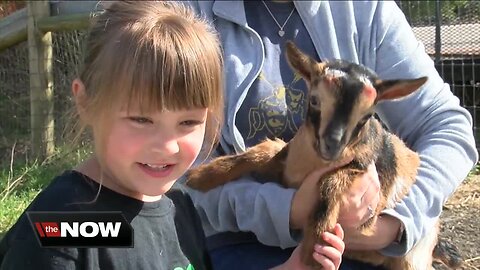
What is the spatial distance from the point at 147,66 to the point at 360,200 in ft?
2.73

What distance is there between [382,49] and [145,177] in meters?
1.09

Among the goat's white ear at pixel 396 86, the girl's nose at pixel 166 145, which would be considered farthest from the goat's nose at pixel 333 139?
the girl's nose at pixel 166 145

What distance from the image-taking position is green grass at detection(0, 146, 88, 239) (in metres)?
4.21

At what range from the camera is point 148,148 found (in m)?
1.54

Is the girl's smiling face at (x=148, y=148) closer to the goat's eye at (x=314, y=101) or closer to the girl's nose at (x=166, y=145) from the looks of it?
the girl's nose at (x=166, y=145)

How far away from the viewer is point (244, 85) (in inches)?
89.1

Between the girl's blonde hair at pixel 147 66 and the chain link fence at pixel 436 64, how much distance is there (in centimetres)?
443

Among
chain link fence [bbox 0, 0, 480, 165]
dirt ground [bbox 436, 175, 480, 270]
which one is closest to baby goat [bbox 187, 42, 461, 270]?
dirt ground [bbox 436, 175, 480, 270]

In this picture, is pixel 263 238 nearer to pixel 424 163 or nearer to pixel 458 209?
pixel 424 163

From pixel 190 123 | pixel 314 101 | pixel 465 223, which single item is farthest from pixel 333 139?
pixel 465 223

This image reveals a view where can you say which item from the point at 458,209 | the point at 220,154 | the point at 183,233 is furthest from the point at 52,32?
the point at 183,233

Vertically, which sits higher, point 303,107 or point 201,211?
point 303,107

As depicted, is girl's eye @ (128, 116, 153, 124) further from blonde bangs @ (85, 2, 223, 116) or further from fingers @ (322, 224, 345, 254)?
fingers @ (322, 224, 345, 254)

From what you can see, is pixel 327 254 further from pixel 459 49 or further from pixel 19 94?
pixel 19 94
